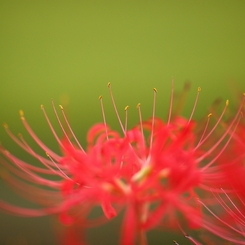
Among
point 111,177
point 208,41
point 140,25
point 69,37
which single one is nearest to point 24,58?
point 69,37

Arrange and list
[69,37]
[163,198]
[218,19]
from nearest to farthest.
Result: [163,198] → [218,19] → [69,37]

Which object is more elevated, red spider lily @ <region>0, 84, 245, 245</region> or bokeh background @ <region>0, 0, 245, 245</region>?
bokeh background @ <region>0, 0, 245, 245</region>

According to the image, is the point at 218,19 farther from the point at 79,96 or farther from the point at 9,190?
the point at 9,190

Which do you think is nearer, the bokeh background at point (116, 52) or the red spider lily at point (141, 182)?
the red spider lily at point (141, 182)

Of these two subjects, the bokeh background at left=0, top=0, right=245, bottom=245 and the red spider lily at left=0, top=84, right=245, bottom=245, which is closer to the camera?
the red spider lily at left=0, top=84, right=245, bottom=245

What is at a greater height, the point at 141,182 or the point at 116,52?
the point at 116,52

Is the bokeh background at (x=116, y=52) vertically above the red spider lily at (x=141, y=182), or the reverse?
the bokeh background at (x=116, y=52)

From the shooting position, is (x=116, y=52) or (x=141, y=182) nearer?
(x=141, y=182)

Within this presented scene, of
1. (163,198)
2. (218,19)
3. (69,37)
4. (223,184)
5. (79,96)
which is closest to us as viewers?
(163,198)
